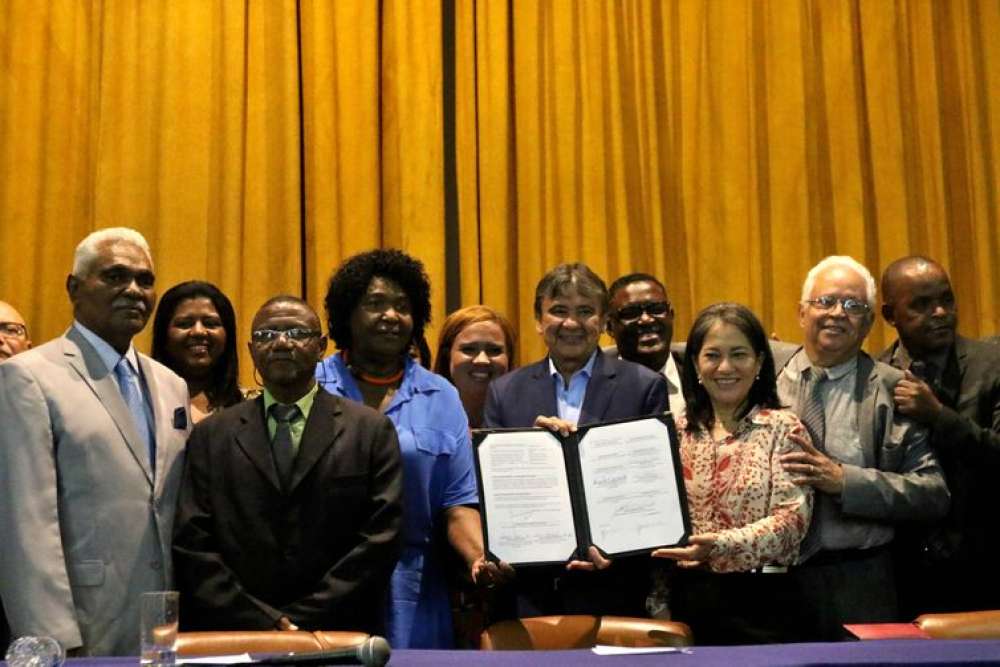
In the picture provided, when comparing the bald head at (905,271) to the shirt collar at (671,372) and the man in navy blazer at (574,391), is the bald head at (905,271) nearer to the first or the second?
the shirt collar at (671,372)

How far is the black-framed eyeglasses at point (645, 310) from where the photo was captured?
16.7 ft

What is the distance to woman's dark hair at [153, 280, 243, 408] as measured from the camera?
4773 mm

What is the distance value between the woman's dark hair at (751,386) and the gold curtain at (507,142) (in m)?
2.32

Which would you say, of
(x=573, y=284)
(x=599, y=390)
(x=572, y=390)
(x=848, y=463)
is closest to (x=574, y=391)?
(x=572, y=390)

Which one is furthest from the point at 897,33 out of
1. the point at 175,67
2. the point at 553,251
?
the point at 175,67

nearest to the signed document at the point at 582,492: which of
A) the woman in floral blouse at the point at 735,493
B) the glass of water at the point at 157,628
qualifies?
the woman in floral blouse at the point at 735,493

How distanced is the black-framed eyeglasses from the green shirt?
1550 millimetres

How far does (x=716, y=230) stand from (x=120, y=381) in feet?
11.7

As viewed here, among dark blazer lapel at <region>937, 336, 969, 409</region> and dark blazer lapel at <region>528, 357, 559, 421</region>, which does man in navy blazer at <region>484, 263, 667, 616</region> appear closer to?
dark blazer lapel at <region>528, 357, 559, 421</region>

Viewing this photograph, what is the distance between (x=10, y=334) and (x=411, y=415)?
1925 millimetres

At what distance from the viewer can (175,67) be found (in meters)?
6.40

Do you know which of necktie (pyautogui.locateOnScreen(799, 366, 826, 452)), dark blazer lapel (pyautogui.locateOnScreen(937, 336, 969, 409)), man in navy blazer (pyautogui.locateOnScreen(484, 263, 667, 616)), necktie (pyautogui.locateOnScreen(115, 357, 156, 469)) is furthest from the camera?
dark blazer lapel (pyautogui.locateOnScreen(937, 336, 969, 409))

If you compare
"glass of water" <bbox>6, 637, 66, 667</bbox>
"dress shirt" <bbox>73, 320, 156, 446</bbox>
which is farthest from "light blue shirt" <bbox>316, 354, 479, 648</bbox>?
"glass of water" <bbox>6, 637, 66, 667</bbox>

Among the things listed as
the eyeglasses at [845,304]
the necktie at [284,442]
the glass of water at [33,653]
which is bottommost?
the glass of water at [33,653]
